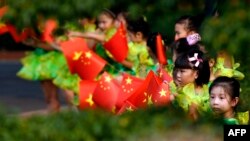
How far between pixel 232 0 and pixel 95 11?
466mm

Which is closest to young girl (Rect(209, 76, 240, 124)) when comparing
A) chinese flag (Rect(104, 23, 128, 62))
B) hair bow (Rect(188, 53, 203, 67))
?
hair bow (Rect(188, 53, 203, 67))

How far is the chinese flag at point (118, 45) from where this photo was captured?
26.3 feet

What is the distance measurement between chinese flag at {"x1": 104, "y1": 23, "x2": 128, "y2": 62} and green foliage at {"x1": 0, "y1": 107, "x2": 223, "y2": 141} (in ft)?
14.3

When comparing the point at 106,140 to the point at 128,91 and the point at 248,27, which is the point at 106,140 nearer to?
the point at 248,27

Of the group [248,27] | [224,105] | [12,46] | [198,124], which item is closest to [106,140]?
[198,124]

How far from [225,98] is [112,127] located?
78.7 inches

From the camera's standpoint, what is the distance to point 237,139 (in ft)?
11.5

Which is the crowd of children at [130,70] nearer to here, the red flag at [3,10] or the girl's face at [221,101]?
the girl's face at [221,101]

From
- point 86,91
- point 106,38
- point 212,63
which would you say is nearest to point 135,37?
point 106,38

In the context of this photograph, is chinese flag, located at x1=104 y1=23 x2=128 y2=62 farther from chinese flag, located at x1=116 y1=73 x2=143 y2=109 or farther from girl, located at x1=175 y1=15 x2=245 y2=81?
chinese flag, located at x1=116 y1=73 x2=143 y2=109

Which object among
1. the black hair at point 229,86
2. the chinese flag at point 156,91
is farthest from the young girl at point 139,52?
the black hair at point 229,86

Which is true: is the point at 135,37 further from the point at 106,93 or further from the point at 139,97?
the point at 139,97

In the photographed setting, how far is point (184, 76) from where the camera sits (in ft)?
20.8

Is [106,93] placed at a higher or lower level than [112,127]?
higher
